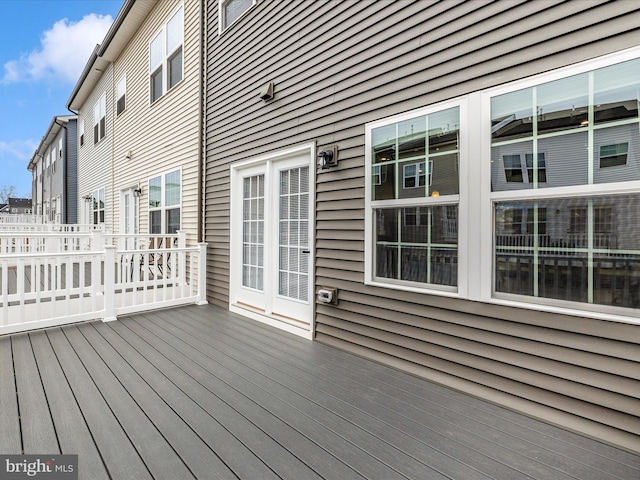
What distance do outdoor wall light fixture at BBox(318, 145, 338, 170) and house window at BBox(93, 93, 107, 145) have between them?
9.70 meters

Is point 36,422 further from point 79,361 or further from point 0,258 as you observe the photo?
point 0,258

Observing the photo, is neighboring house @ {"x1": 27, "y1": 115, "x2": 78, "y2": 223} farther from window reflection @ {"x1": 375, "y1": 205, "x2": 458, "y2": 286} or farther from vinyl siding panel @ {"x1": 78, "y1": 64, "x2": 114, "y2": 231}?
window reflection @ {"x1": 375, "y1": 205, "x2": 458, "y2": 286}

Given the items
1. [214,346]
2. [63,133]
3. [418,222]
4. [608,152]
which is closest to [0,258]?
[214,346]

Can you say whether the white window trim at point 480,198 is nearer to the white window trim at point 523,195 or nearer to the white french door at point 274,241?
the white window trim at point 523,195

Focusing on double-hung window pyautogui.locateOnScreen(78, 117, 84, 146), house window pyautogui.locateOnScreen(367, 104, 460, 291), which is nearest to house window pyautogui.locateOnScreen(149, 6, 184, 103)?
house window pyautogui.locateOnScreen(367, 104, 460, 291)

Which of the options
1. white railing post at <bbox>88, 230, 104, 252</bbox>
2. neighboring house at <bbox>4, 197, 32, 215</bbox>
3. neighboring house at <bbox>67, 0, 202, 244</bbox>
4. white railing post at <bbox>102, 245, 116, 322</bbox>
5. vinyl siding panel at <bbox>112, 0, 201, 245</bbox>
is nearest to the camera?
white railing post at <bbox>102, 245, 116, 322</bbox>

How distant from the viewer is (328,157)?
3227 mm

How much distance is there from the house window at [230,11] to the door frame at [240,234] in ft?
7.18

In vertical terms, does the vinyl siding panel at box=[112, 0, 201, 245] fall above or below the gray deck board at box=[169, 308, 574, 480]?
above

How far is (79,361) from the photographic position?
282 centimetres

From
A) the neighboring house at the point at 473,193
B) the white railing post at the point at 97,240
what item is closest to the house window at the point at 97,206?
the white railing post at the point at 97,240

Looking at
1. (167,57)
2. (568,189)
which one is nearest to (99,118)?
(167,57)

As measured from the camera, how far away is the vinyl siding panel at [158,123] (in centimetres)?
557

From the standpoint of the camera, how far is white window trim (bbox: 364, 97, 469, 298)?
2311mm
